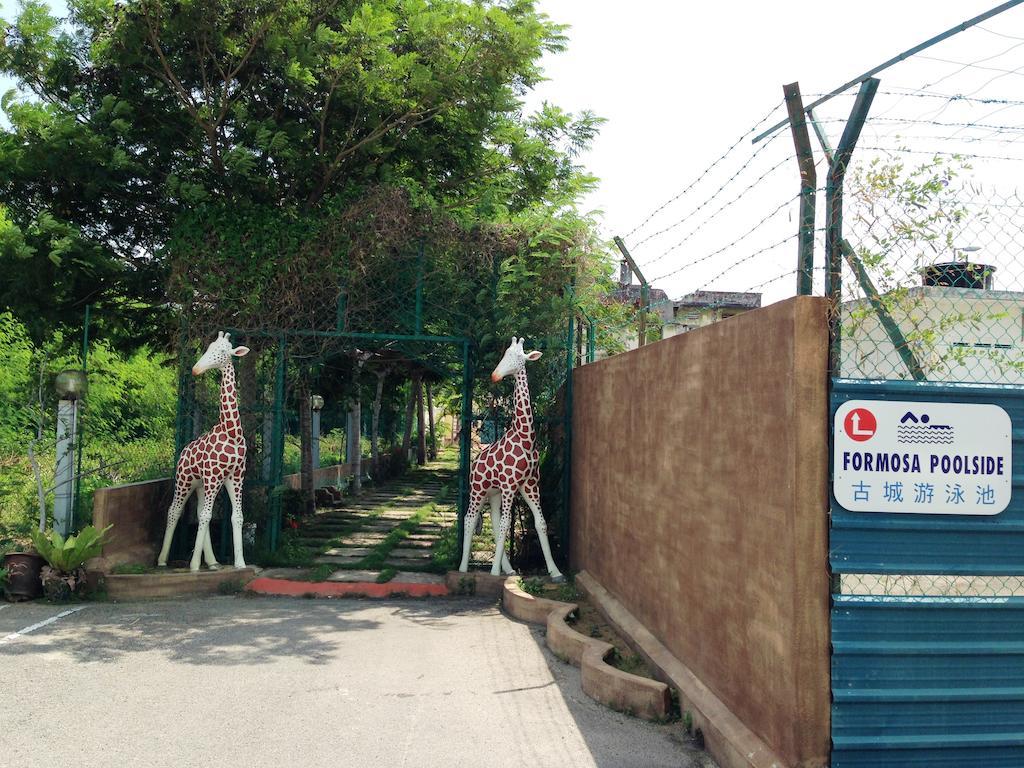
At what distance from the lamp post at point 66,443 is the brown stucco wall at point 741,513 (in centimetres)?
601

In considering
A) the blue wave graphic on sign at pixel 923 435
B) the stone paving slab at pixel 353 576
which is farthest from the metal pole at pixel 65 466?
the blue wave graphic on sign at pixel 923 435

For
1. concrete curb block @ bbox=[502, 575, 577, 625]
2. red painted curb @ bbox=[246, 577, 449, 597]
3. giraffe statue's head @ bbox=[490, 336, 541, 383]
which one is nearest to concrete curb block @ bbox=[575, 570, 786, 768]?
concrete curb block @ bbox=[502, 575, 577, 625]

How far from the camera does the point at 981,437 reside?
3561 millimetres

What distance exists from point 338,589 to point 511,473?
2164mm

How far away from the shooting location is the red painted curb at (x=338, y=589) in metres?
8.39

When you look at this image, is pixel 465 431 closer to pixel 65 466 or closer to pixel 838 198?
pixel 65 466

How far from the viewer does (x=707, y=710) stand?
4.27 meters

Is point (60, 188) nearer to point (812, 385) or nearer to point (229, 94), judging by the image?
point (229, 94)

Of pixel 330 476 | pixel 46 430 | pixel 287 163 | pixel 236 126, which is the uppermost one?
pixel 236 126

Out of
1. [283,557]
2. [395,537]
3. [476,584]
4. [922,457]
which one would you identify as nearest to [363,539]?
[395,537]

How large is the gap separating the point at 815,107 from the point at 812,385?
1.36 metres

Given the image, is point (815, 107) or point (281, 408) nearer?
point (815, 107)

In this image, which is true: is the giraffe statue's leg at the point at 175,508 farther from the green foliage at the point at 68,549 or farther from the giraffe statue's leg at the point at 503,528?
the giraffe statue's leg at the point at 503,528

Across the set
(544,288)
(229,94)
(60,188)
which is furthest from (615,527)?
(60,188)
